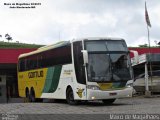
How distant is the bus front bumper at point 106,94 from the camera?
21.3 meters

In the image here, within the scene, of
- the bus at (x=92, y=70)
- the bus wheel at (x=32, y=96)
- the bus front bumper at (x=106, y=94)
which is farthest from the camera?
the bus wheel at (x=32, y=96)

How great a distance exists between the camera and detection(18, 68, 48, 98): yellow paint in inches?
1064

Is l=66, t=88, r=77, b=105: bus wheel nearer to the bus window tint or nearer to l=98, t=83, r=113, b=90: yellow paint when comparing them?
the bus window tint

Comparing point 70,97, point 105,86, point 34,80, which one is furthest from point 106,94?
point 34,80

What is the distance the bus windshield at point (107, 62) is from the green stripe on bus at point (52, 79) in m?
3.02

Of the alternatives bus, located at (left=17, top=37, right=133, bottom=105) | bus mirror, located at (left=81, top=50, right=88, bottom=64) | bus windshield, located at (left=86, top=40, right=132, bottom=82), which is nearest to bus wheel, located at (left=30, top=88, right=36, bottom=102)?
bus, located at (left=17, top=37, right=133, bottom=105)

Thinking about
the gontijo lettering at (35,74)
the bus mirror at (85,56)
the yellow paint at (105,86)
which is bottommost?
the yellow paint at (105,86)

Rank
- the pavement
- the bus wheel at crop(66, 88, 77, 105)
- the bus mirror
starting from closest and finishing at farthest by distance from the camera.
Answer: the pavement, the bus mirror, the bus wheel at crop(66, 88, 77, 105)

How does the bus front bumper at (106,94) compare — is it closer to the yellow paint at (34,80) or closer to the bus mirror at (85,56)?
the bus mirror at (85,56)

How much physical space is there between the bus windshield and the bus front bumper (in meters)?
0.52

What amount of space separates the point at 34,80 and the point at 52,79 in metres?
3.37

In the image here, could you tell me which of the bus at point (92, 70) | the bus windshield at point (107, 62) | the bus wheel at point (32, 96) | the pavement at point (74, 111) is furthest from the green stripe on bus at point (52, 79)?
the pavement at point (74, 111)

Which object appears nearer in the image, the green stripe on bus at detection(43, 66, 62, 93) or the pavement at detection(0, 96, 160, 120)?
the pavement at detection(0, 96, 160, 120)

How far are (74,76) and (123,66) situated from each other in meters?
2.40
